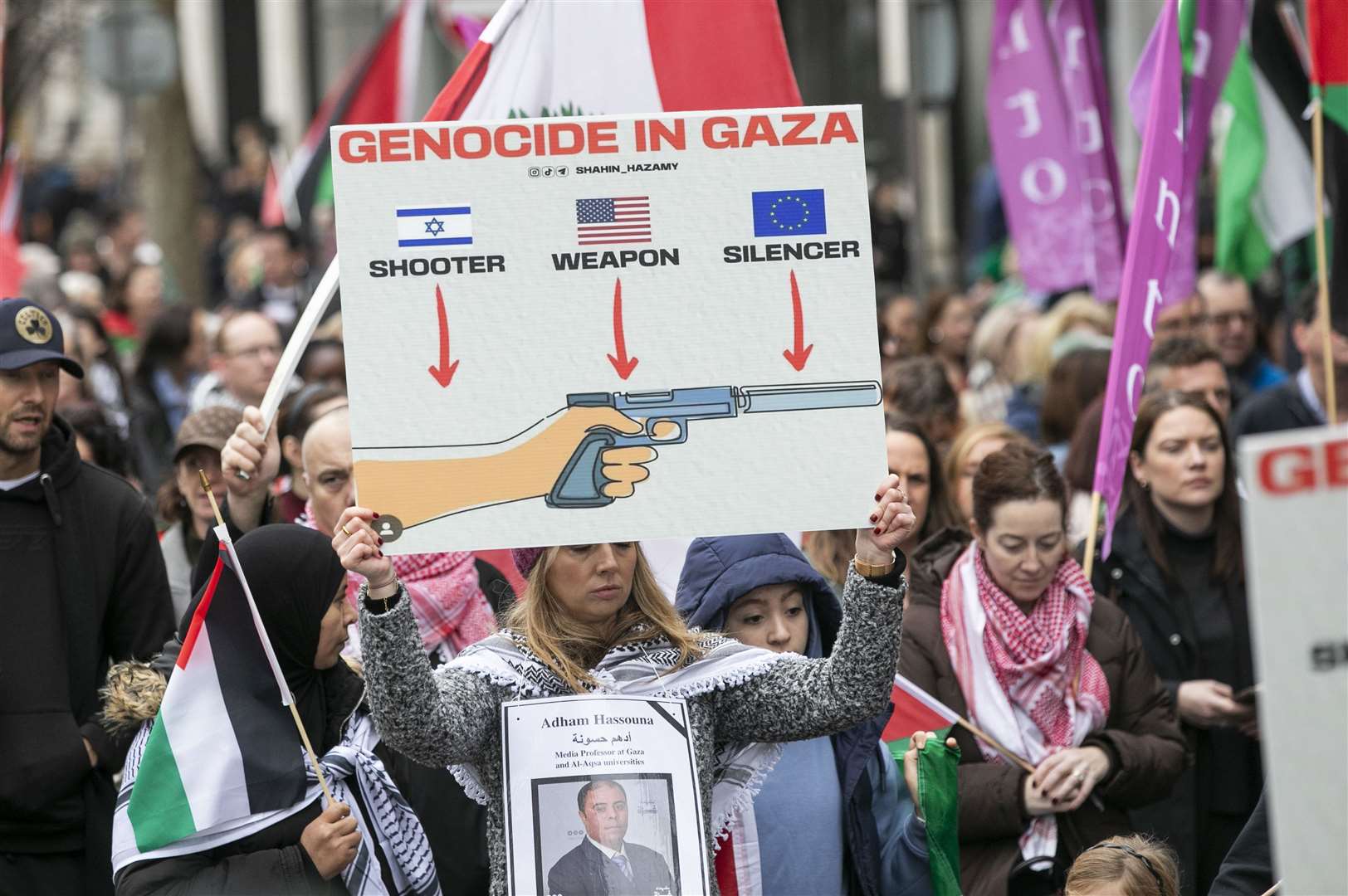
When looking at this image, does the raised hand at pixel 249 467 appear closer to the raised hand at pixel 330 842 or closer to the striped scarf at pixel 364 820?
the striped scarf at pixel 364 820

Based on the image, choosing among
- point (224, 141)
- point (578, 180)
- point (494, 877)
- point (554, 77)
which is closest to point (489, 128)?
point (578, 180)

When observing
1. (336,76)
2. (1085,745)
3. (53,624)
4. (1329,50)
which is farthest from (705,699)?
(336,76)

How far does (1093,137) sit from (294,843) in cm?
586

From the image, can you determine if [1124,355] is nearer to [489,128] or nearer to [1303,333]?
[489,128]

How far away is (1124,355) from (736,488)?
1944 mm

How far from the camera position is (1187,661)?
5379 mm

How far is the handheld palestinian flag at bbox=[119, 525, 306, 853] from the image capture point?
150 inches

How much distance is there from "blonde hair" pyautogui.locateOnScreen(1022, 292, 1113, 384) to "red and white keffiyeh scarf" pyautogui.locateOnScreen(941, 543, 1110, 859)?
3.59 m

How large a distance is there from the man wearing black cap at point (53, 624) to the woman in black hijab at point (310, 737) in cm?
56

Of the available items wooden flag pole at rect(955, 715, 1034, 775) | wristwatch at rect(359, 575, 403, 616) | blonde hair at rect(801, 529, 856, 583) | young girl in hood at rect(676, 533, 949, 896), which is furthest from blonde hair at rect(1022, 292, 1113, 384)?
wristwatch at rect(359, 575, 403, 616)

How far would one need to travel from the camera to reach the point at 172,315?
9766 mm

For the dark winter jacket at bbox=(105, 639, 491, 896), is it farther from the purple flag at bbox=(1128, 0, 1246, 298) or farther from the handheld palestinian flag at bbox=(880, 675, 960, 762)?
the purple flag at bbox=(1128, 0, 1246, 298)

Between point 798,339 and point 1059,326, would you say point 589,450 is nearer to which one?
point 798,339

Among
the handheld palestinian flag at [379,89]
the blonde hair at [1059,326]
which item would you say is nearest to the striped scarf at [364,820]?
the blonde hair at [1059,326]
